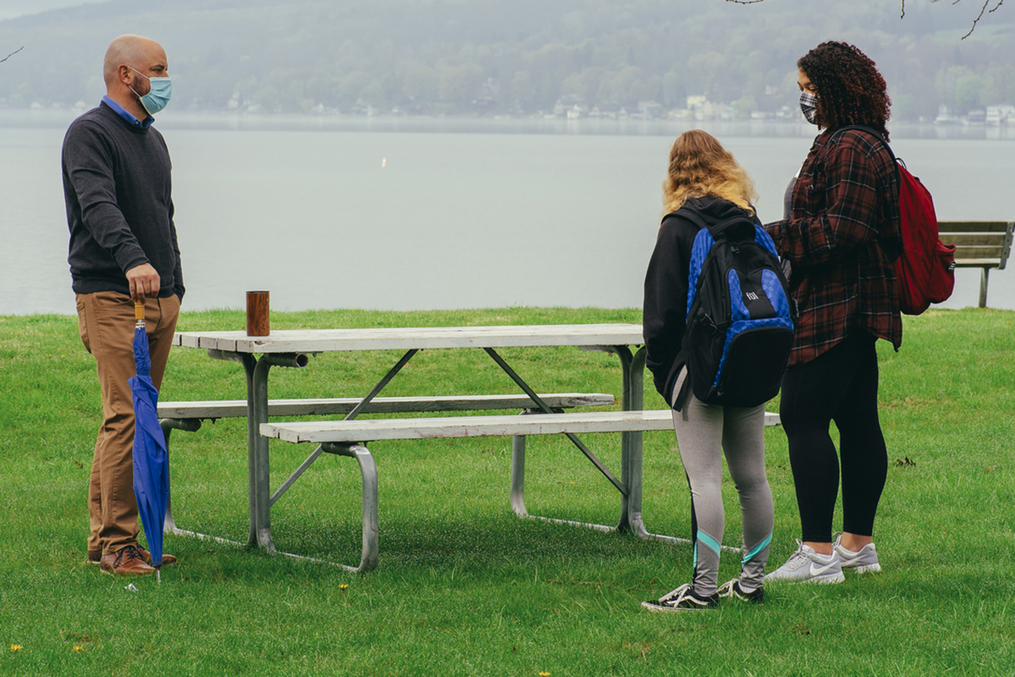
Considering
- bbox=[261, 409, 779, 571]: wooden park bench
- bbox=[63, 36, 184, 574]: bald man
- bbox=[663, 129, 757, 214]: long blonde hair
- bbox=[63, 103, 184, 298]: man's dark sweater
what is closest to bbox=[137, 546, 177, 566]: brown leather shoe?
bbox=[63, 36, 184, 574]: bald man

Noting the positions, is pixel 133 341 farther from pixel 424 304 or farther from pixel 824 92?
pixel 424 304

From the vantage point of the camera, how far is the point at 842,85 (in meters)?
4.59

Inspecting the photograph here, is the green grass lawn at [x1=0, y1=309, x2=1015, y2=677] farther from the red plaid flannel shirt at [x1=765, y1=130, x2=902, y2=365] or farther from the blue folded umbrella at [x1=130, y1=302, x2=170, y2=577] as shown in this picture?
the red plaid flannel shirt at [x1=765, y1=130, x2=902, y2=365]

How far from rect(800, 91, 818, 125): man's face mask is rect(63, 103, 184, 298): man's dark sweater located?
261 cm

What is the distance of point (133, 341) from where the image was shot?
4.66 m

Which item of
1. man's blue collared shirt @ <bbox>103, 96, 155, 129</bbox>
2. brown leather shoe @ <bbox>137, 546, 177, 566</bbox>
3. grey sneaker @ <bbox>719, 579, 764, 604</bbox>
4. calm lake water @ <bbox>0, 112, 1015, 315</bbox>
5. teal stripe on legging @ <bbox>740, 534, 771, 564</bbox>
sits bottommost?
calm lake water @ <bbox>0, 112, 1015, 315</bbox>

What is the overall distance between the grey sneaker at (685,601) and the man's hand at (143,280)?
217cm

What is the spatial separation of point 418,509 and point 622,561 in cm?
155

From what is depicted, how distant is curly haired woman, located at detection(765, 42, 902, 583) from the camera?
14.6ft

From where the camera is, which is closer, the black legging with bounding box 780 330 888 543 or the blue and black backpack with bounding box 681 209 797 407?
the blue and black backpack with bounding box 681 209 797 407

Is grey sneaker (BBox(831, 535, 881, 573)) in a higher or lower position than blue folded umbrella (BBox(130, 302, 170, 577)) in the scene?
lower

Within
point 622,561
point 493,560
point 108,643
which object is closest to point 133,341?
point 108,643

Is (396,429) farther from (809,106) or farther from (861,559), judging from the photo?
(809,106)

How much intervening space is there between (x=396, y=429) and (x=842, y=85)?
7.20 feet
